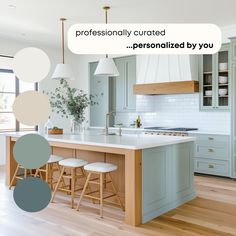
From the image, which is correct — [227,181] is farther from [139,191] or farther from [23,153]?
[23,153]

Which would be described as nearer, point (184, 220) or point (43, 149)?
point (43, 149)

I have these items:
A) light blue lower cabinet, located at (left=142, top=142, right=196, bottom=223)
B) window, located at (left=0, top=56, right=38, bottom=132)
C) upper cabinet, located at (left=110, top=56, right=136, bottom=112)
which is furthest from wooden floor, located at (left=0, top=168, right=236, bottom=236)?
upper cabinet, located at (left=110, top=56, right=136, bottom=112)

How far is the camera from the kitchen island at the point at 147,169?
9.34 ft

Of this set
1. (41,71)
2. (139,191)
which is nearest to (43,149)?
(41,71)

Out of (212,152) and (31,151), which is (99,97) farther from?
(31,151)

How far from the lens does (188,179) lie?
12.1 feet

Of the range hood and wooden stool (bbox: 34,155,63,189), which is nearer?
wooden stool (bbox: 34,155,63,189)

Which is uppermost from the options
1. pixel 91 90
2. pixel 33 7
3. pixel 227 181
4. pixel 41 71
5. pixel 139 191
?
pixel 33 7

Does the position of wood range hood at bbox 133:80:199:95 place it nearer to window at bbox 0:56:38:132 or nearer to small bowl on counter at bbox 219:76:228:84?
small bowl on counter at bbox 219:76:228:84

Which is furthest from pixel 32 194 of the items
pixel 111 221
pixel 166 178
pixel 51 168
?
pixel 51 168

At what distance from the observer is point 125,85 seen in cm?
653

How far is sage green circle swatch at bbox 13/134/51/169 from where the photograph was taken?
61cm

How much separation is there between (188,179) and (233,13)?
264 centimetres

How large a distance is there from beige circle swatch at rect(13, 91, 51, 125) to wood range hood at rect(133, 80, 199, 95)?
4902 mm
